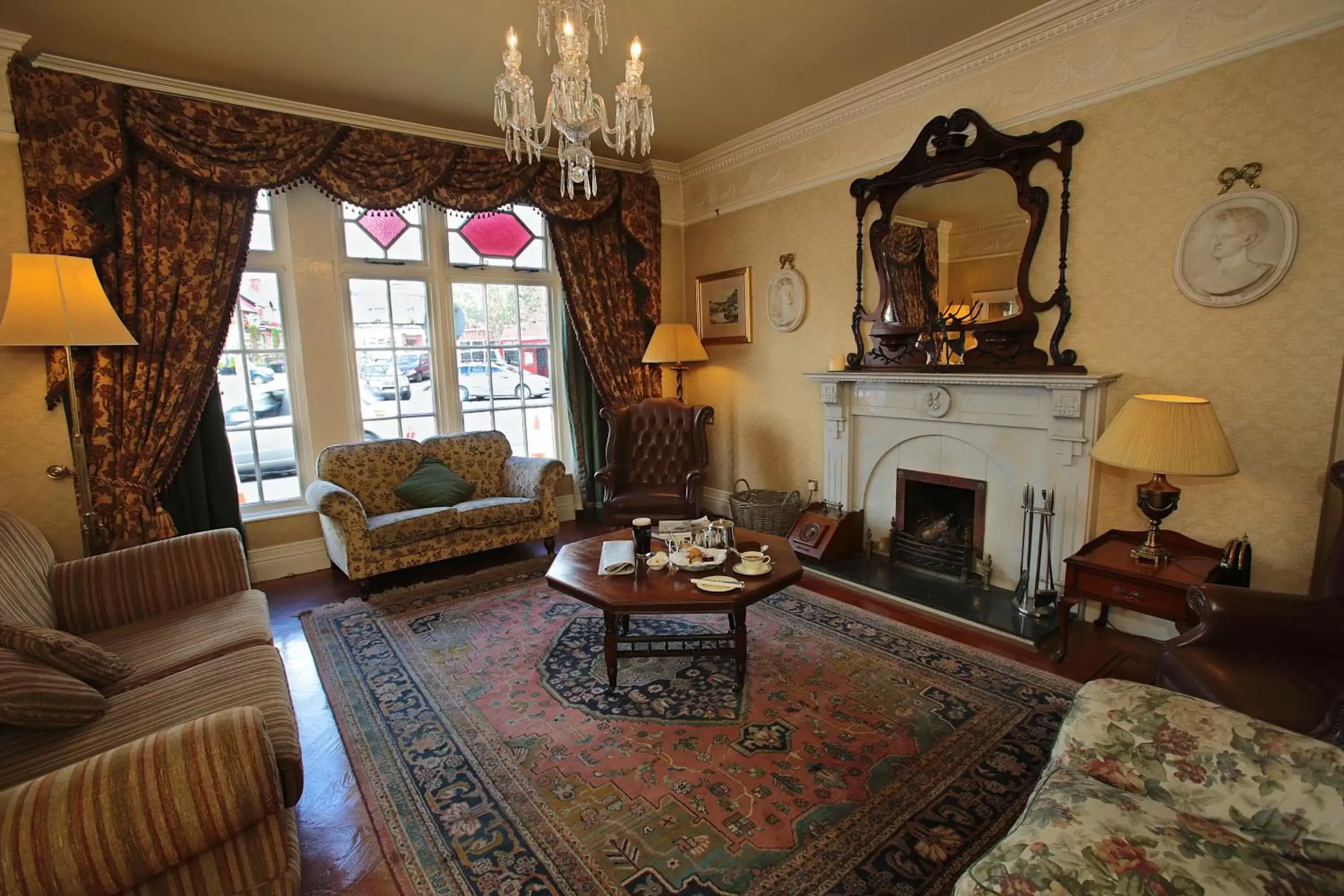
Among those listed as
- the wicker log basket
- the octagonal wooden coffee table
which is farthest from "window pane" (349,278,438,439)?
the wicker log basket

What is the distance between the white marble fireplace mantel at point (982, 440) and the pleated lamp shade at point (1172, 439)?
0.50 metres

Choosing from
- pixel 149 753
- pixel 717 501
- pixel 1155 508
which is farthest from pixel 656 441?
pixel 149 753

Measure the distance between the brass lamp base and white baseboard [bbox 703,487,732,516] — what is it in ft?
9.77

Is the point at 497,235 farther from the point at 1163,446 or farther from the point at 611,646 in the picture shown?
the point at 1163,446

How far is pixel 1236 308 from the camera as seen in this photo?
8.34 feet

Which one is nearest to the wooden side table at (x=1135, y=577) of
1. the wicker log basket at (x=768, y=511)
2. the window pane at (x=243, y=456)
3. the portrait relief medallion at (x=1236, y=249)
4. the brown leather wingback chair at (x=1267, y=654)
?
the brown leather wingback chair at (x=1267, y=654)

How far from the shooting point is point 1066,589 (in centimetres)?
264

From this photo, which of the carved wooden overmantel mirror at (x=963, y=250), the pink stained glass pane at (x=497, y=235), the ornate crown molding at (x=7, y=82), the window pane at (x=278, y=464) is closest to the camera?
the ornate crown molding at (x=7, y=82)

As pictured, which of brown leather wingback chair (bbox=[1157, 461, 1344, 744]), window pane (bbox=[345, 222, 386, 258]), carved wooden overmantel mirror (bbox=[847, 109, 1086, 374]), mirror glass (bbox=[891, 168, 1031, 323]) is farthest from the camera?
window pane (bbox=[345, 222, 386, 258])

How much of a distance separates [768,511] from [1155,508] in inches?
87.9

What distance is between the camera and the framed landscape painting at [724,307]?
4.83 m

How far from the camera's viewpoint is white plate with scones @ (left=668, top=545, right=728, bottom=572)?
2645mm

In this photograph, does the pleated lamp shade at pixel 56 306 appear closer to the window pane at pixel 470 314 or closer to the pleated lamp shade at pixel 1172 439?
the window pane at pixel 470 314

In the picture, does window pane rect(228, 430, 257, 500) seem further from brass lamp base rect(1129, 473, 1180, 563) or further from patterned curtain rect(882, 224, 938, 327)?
brass lamp base rect(1129, 473, 1180, 563)
